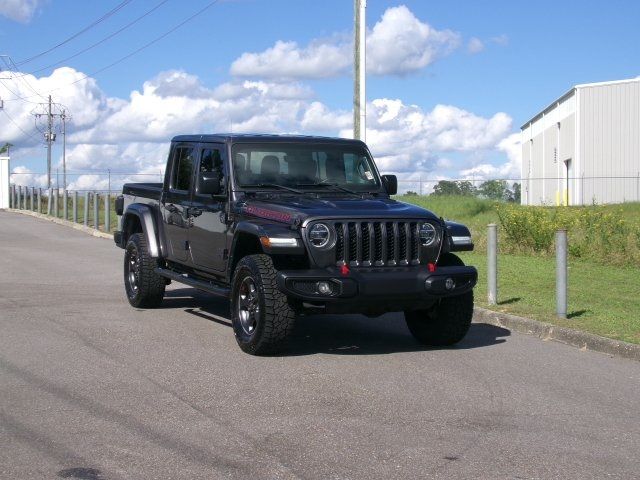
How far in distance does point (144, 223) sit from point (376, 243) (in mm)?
4096

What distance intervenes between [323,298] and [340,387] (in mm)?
975

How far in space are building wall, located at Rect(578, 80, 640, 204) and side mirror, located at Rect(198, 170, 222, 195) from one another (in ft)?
133

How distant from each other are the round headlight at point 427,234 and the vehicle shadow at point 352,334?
43.6 inches

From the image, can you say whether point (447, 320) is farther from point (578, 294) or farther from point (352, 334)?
point (578, 294)

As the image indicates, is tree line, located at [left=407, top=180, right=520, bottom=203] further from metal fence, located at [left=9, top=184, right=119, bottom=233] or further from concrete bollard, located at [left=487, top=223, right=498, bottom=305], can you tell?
concrete bollard, located at [left=487, top=223, right=498, bottom=305]

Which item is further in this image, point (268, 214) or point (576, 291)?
point (576, 291)

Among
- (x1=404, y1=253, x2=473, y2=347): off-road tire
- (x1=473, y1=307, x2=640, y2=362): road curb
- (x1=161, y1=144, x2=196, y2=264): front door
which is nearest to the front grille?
(x1=404, y1=253, x2=473, y2=347): off-road tire

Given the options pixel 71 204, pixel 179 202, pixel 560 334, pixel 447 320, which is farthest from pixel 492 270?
pixel 71 204

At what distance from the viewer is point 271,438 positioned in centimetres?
602

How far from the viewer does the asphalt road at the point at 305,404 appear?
5.51 meters

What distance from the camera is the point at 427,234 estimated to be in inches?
352

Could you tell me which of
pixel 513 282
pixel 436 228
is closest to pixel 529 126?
pixel 513 282

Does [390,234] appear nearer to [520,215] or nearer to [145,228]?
[145,228]

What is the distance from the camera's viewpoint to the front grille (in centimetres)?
857
